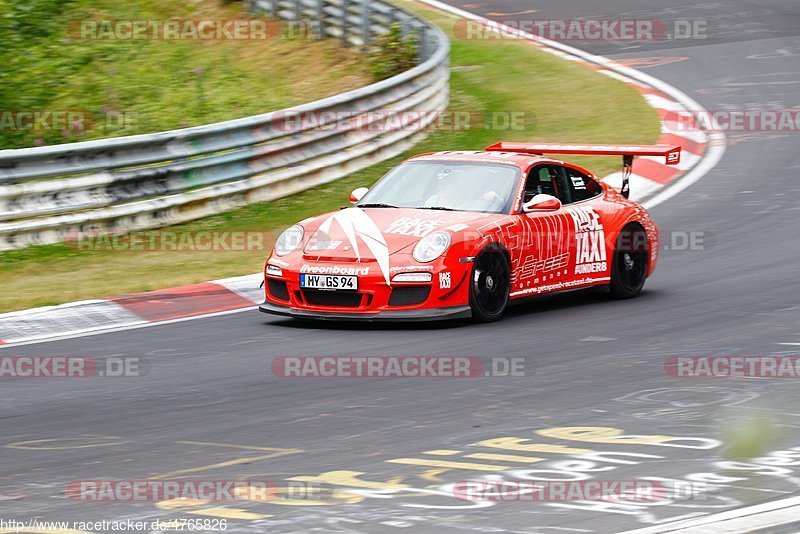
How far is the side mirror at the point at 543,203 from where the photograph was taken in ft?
31.6

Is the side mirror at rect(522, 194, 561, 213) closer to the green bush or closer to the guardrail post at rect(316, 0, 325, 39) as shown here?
the green bush

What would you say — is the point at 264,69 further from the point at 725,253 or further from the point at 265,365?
the point at 265,365

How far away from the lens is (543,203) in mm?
9641

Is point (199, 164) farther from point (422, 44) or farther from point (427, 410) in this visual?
point (427, 410)

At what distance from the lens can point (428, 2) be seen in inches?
1032

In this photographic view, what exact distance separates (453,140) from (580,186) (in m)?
5.97

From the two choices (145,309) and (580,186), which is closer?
(145,309)

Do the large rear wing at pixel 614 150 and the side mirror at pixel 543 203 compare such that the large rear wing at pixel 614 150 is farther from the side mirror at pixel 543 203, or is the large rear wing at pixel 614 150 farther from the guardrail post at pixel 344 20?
the guardrail post at pixel 344 20

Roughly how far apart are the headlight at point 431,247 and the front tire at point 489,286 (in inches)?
10.2

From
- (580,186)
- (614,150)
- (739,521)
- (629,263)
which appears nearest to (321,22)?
(580,186)

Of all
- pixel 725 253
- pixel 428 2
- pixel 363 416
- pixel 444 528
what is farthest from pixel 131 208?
pixel 428 2

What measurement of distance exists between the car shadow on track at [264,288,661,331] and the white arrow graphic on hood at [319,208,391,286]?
0.49 m

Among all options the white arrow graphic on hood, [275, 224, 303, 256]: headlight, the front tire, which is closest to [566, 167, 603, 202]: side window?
the front tire

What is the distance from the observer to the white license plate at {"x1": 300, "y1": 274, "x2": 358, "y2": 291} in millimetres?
9062
